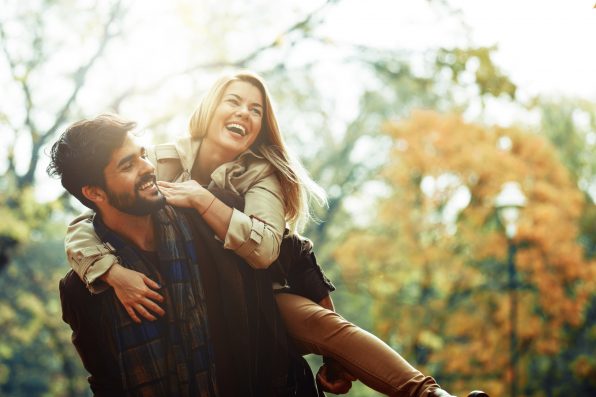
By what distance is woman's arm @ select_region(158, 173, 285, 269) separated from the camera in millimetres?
2783

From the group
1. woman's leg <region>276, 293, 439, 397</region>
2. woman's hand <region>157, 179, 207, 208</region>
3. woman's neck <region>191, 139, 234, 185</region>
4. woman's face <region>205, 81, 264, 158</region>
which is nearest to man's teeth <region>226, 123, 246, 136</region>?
woman's face <region>205, 81, 264, 158</region>

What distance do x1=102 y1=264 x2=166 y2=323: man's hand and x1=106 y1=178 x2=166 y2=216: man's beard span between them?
0.69ft

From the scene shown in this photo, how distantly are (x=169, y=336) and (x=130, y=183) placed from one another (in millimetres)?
577

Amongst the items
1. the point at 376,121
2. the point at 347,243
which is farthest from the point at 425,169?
the point at 376,121

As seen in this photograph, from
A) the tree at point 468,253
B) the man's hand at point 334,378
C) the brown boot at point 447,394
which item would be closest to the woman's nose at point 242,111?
the man's hand at point 334,378

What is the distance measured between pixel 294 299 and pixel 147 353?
2.20 feet

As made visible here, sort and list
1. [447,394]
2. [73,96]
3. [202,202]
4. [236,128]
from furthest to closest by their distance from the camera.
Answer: [73,96] → [236,128] → [202,202] → [447,394]

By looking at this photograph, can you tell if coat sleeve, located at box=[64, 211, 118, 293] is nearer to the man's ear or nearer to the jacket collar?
the man's ear

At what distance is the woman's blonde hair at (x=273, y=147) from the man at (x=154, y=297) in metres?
0.50

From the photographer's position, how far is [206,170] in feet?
10.9

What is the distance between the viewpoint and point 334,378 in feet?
10.2

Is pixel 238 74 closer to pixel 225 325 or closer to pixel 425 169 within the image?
pixel 225 325

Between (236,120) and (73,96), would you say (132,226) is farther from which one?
(73,96)

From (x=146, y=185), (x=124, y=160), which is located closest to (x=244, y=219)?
(x=146, y=185)
